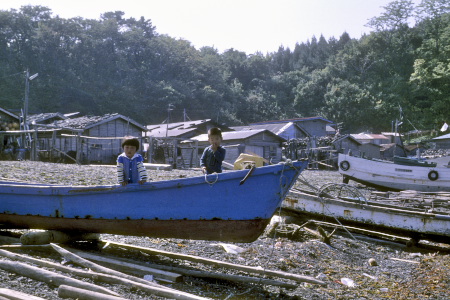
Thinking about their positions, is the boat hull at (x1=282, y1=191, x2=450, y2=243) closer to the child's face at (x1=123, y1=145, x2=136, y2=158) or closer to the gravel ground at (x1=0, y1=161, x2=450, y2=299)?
the gravel ground at (x1=0, y1=161, x2=450, y2=299)

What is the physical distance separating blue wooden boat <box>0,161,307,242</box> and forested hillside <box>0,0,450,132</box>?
44.6 meters

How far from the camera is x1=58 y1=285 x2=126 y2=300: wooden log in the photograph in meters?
3.84

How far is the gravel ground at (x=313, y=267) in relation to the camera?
5078 millimetres

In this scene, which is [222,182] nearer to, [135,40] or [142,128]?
[142,128]

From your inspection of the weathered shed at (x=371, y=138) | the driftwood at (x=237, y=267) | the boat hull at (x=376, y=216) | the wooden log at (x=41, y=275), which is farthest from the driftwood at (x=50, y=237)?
the weathered shed at (x=371, y=138)

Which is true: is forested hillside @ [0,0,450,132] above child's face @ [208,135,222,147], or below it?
above

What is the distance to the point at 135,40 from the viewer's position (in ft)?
208

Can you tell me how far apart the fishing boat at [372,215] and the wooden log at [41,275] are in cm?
526

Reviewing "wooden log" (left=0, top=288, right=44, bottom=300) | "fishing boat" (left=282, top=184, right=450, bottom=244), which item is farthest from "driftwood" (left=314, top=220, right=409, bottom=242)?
"wooden log" (left=0, top=288, right=44, bottom=300)

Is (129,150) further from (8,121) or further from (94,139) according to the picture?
(8,121)

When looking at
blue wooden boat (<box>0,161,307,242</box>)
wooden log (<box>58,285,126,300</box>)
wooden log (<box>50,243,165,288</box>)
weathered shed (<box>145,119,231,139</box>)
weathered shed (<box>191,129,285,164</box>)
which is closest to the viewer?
wooden log (<box>58,285,126,300</box>)

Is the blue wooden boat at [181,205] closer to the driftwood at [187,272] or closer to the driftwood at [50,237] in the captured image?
the driftwood at [50,237]

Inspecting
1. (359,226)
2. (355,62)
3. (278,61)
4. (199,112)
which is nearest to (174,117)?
(199,112)

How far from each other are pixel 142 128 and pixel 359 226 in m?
26.3
